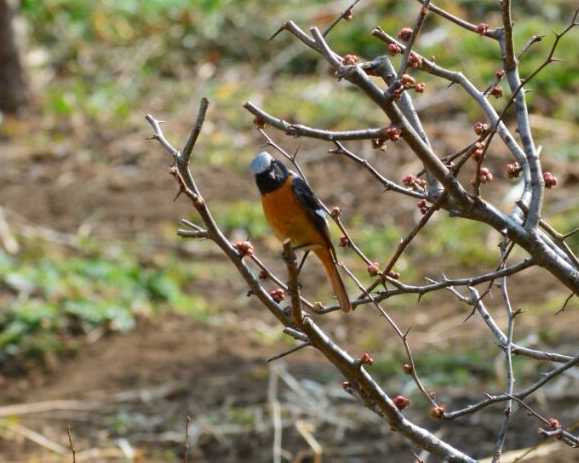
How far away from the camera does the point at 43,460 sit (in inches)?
190

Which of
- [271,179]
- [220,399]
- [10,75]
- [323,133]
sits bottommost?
[323,133]

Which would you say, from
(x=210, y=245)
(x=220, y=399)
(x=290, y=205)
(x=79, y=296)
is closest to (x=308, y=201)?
(x=290, y=205)

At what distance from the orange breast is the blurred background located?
1466mm

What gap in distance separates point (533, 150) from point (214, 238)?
75 centimetres

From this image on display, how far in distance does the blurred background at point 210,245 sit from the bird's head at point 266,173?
5.18ft

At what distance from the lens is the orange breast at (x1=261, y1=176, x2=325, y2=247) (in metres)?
2.97

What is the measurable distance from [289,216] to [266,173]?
0.12 meters

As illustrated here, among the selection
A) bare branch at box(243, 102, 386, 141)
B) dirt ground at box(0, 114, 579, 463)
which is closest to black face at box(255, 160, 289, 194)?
bare branch at box(243, 102, 386, 141)

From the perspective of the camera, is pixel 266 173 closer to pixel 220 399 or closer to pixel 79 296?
pixel 220 399

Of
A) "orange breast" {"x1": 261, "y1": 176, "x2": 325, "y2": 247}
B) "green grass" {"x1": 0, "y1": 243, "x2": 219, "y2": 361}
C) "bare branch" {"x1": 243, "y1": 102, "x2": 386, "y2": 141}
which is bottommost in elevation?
"bare branch" {"x1": 243, "y1": 102, "x2": 386, "y2": 141}

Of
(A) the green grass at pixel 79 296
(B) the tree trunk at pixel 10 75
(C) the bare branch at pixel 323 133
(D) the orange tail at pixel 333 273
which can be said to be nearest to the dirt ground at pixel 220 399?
(A) the green grass at pixel 79 296

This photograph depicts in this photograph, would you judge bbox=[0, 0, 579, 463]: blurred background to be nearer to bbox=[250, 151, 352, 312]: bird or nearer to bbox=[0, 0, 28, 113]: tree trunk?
bbox=[0, 0, 28, 113]: tree trunk

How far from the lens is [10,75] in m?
10.2

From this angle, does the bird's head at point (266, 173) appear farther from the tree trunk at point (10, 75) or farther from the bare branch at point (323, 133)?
the tree trunk at point (10, 75)
